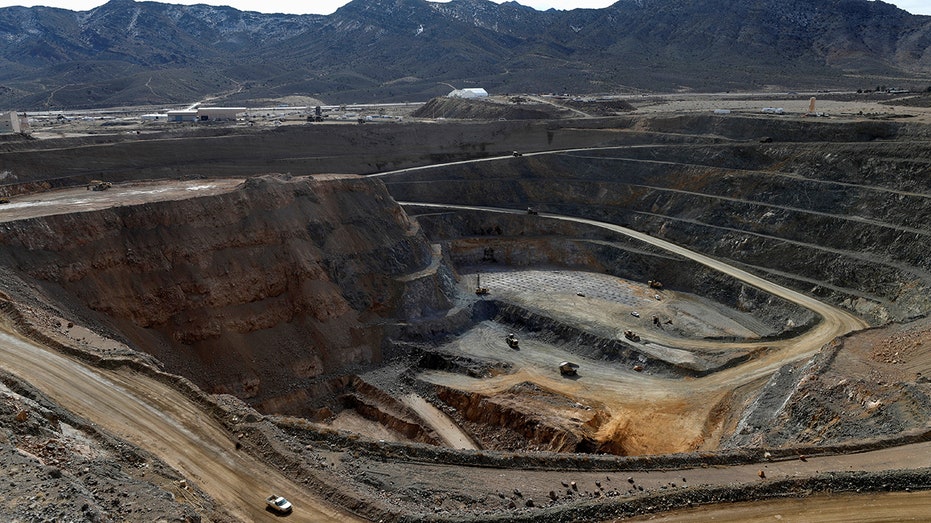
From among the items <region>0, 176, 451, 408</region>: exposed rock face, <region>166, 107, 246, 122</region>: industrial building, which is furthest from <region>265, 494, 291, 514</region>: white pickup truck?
<region>166, 107, 246, 122</region>: industrial building

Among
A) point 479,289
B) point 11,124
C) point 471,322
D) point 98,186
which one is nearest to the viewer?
point 98,186

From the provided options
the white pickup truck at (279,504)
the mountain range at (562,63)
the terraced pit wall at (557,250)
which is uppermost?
the mountain range at (562,63)

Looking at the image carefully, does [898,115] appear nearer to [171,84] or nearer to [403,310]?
[403,310]

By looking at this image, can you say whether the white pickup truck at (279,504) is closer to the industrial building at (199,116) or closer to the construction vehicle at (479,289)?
the construction vehicle at (479,289)

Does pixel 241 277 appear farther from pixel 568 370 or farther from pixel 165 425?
pixel 568 370

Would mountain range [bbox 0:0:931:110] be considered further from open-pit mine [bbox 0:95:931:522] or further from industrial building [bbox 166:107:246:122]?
open-pit mine [bbox 0:95:931:522]

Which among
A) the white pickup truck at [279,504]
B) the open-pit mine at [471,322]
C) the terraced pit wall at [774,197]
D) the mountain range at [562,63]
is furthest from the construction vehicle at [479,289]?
the mountain range at [562,63]

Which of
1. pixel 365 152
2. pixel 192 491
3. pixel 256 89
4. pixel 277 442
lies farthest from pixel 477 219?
pixel 256 89

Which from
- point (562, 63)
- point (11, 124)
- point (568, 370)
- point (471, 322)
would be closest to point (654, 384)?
point (568, 370)
